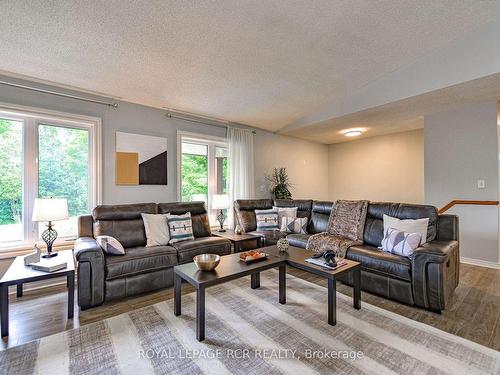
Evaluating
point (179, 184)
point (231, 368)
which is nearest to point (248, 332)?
point (231, 368)

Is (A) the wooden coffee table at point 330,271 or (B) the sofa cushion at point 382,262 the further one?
(B) the sofa cushion at point 382,262

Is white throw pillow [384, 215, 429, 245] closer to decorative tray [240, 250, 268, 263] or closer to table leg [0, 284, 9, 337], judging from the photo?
decorative tray [240, 250, 268, 263]

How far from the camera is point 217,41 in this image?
8.07 feet

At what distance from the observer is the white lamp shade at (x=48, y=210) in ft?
7.55

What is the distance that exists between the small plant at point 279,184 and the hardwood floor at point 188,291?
247 centimetres

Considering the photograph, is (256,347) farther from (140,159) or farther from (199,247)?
(140,159)

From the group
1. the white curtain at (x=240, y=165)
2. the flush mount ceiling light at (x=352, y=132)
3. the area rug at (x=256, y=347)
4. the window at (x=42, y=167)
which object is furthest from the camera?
the flush mount ceiling light at (x=352, y=132)

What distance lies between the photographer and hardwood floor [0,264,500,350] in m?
1.91

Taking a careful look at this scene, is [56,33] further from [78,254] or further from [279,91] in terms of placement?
[279,91]

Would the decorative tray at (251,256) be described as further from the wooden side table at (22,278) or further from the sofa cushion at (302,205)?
the sofa cushion at (302,205)

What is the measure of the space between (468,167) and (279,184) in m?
3.11

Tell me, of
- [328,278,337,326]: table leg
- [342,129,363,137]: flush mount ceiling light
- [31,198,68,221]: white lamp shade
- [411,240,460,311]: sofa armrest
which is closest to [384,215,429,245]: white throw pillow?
[411,240,460,311]: sofa armrest

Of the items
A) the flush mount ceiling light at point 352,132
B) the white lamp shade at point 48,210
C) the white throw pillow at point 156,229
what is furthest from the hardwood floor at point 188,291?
the flush mount ceiling light at point 352,132

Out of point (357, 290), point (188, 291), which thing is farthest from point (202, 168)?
point (357, 290)
